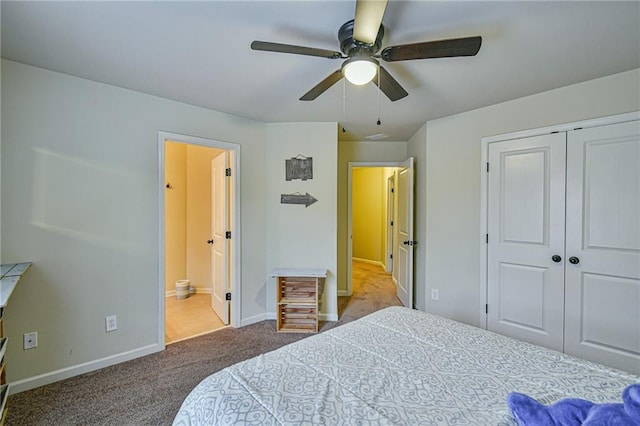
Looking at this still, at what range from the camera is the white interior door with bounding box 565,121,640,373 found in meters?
2.22

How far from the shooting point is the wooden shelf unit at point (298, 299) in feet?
10.5

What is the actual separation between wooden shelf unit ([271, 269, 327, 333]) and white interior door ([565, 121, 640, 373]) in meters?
2.26

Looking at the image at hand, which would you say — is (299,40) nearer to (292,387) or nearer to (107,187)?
(292,387)

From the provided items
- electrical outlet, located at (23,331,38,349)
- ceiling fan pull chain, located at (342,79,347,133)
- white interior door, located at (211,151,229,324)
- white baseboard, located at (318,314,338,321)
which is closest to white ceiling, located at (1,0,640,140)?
ceiling fan pull chain, located at (342,79,347,133)

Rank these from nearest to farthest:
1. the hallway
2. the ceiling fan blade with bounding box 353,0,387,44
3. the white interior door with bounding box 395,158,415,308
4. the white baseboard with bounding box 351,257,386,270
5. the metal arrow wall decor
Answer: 1. the ceiling fan blade with bounding box 353,0,387,44
2. the metal arrow wall decor
3. the white interior door with bounding box 395,158,415,308
4. the hallway
5. the white baseboard with bounding box 351,257,386,270

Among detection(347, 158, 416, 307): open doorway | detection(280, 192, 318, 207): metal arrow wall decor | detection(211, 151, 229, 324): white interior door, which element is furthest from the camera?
detection(347, 158, 416, 307): open doorway

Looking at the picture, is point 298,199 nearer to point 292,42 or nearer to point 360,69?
point 292,42

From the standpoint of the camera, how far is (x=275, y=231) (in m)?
3.54

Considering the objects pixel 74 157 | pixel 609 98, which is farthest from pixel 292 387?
pixel 609 98

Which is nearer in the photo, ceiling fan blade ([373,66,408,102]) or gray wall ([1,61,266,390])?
ceiling fan blade ([373,66,408,102])

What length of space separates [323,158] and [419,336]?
2347 mm

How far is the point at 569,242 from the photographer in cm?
249

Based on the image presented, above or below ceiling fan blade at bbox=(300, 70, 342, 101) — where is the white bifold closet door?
below

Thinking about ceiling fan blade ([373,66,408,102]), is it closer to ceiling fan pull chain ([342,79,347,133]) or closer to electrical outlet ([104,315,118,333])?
ceiling fan pull chain ([342,79,347,133])
